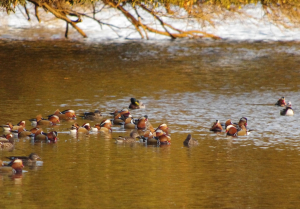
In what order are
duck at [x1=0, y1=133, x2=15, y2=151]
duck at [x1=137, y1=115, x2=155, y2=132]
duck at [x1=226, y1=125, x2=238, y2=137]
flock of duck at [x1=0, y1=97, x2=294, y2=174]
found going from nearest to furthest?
duck at [x1=0, y1=133, x2=15, y2=151] < flock of duck at [x1=0, y1=97, x2=294, y2=174] < duck at [x1=226, y1=125, x2=238, y2=137] < duck at [x1=137, y1=115, x2=155, y2=132]

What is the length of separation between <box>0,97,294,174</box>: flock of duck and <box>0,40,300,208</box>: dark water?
0.67 feet

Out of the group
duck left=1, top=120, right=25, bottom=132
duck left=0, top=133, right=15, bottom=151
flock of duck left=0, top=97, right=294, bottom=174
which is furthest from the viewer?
duck left=1, top=120, right=25, bottom=132

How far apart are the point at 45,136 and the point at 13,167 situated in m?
2.25

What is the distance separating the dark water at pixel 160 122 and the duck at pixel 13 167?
0.67ft

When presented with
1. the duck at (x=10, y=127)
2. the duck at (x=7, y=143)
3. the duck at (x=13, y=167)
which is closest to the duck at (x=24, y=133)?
the duck at (x=10, y=127)

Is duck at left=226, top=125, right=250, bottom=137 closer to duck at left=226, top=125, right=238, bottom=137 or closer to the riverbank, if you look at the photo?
duck at left=226, top=125, right=238, bottom=137

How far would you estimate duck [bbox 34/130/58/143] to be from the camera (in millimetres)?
10891

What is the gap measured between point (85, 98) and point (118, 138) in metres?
5.06

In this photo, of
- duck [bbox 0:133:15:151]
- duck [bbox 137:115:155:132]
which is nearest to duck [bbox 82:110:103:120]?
duck [bbox 137:115:155:132]

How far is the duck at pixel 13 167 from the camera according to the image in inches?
346

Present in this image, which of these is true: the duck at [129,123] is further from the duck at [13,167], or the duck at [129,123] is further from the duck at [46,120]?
the duck at [13,167]

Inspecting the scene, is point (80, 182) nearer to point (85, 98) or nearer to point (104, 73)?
point (85, 98)

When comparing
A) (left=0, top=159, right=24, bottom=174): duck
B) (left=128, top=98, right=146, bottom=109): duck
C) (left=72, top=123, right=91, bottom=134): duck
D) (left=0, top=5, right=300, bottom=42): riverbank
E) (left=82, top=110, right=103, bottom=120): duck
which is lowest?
(left=0, top=159, right=24, bottom=174): duck

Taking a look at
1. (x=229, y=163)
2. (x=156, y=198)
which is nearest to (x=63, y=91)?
(x=229, y=163)
